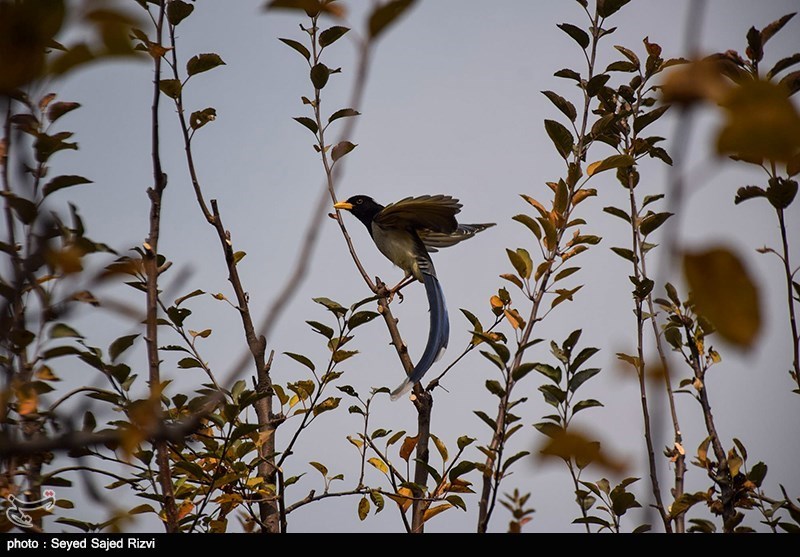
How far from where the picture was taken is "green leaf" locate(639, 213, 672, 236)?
256cm

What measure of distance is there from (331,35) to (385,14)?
2003 mm

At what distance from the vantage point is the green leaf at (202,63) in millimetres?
2330

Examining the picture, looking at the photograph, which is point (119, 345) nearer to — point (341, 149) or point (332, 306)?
point (332, 306)

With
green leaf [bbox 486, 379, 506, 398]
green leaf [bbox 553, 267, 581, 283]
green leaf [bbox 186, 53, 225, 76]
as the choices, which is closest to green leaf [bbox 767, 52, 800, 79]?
green leaf [bbox 553, 267, 581, 283]

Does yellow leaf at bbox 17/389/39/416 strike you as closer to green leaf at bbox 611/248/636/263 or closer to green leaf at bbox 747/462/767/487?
green leaf at bbox 611/248/636/263

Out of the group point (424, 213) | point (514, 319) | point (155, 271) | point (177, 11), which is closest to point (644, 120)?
point (514, 319)

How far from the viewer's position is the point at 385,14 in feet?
2.22

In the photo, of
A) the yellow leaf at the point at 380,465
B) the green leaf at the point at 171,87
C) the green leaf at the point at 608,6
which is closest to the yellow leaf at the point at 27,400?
the green leaf at the point at 171,87

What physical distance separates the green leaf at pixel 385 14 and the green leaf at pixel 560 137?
68.9 inches

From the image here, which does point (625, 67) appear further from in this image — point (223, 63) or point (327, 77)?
point (223, 63)

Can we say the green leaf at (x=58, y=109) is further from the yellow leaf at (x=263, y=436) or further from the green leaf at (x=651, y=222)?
the green leaf at (x=651, y=222)
